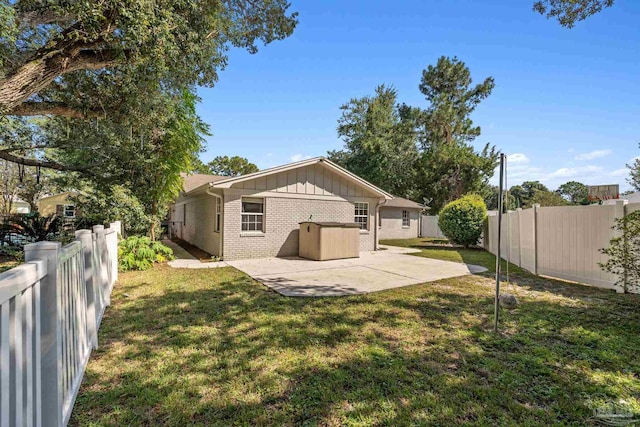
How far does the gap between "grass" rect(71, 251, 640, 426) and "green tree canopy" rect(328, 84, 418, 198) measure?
24224 mm

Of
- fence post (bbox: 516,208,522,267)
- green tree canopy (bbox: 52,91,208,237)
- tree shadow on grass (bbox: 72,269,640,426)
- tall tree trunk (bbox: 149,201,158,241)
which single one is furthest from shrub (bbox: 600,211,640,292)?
tall tree trunk (bbox: 149,201,158,241)

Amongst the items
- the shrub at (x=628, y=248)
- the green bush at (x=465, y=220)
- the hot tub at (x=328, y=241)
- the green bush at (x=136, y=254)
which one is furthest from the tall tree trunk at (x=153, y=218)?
the green bush at (x=465, y=220)

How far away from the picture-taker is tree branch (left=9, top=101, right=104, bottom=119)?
7.41 metres

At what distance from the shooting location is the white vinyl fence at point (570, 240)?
236 inches

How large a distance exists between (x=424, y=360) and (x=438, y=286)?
3.68 meters

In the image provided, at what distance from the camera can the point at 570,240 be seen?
268 inches

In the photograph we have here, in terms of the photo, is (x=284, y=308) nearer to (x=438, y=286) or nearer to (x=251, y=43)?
(x=438, y=286)

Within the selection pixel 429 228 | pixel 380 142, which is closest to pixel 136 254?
pixel 429 228

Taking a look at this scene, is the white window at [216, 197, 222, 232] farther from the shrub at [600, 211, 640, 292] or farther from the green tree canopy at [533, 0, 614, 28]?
the green tree canopy at [533, 0, 614, 28]

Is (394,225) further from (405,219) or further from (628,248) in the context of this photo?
(628,248)

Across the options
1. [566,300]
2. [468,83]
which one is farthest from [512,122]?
[468,83]

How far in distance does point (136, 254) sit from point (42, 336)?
25.1 ft

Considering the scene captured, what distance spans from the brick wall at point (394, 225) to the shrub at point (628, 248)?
50.1 feet

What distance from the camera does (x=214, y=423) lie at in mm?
2289
